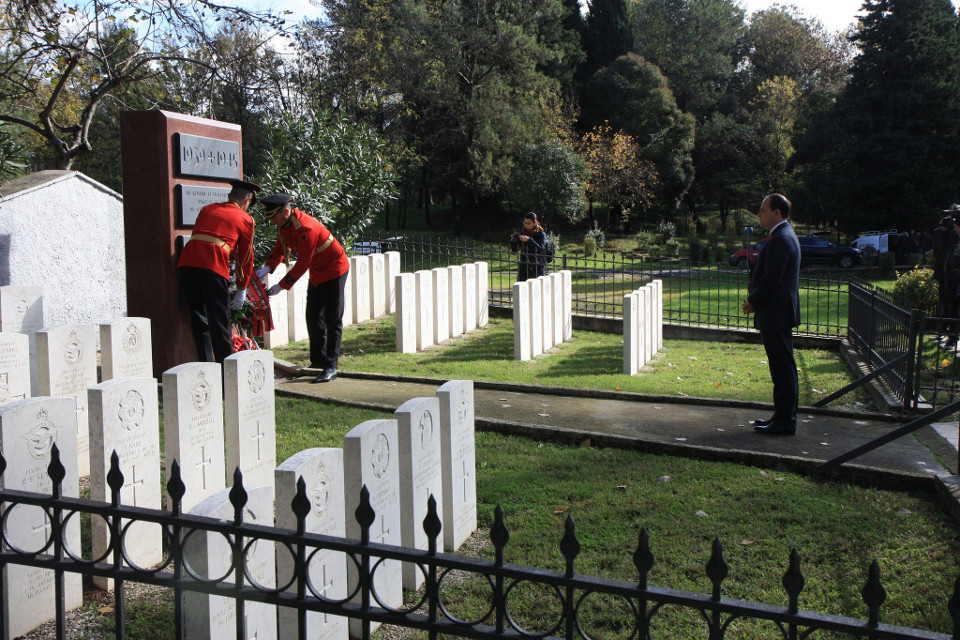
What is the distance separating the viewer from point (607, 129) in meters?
43.9

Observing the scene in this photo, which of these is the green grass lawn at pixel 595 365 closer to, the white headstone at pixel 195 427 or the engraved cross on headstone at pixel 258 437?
the engraved cross on headstone at pixel 258 437

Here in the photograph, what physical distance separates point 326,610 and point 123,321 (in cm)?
461

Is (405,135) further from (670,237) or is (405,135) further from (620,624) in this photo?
(620,624)

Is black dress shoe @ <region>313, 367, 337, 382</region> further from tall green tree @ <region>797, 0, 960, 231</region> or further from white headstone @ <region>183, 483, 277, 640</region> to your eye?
tall green tree @ <region>797, 0, 960, 231</region>

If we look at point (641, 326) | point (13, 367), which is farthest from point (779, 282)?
point (13, 367)

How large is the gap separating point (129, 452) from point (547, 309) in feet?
26.6

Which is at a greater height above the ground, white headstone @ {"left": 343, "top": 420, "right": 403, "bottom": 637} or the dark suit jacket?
the dark suit jacket

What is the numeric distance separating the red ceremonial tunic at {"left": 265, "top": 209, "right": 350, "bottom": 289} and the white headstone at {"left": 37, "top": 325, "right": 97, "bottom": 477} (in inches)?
109

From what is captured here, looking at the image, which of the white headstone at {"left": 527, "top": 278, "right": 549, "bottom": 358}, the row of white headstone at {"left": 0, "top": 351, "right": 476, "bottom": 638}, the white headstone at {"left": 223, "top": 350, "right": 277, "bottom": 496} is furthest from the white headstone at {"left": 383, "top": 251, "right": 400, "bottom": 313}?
the row of white headstone at {"left": 0, "top": 351, "right": 476, "bottom": 638}

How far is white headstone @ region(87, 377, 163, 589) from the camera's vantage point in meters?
3.96

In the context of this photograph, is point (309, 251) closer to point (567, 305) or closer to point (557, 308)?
point (557, 308)

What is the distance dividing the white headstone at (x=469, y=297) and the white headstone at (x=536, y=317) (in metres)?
1.72

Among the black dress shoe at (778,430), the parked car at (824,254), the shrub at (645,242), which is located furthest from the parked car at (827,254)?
the black dress shoe at (778,430)

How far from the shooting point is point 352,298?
12867 millimetres
